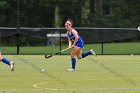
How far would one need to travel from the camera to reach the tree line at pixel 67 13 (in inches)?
2164

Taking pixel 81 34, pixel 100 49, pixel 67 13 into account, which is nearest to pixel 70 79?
pixel 81 34

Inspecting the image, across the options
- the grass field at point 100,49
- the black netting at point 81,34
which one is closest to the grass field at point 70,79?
the black netting at point 81,34

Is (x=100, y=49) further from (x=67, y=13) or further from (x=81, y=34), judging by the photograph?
(x=67, y=13)

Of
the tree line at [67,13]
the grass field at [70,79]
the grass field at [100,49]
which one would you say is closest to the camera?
the grass field at [70,79]

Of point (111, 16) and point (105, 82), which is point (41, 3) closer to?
point (111, 16)

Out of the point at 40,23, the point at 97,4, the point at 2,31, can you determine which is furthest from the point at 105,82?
the point at 97,4

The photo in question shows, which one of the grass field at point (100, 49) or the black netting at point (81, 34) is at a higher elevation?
the black netting at point (81, 34)

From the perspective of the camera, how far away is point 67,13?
57875mm

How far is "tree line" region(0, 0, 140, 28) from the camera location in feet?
180

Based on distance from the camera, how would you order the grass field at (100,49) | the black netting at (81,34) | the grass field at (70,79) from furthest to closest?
the grass field at (100,49), the black netting at (81,34), the grass field at (70,79)

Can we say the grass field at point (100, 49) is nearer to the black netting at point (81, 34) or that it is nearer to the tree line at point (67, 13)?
the black netting at point (81, 34)

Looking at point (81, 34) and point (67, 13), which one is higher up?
point (67, 13)

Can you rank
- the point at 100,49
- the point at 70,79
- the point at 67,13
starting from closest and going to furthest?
the point at 70,79
the point at 100,49
the point at 67,13

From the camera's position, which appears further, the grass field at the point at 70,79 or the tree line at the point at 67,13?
the tree line at the point at 67,13
